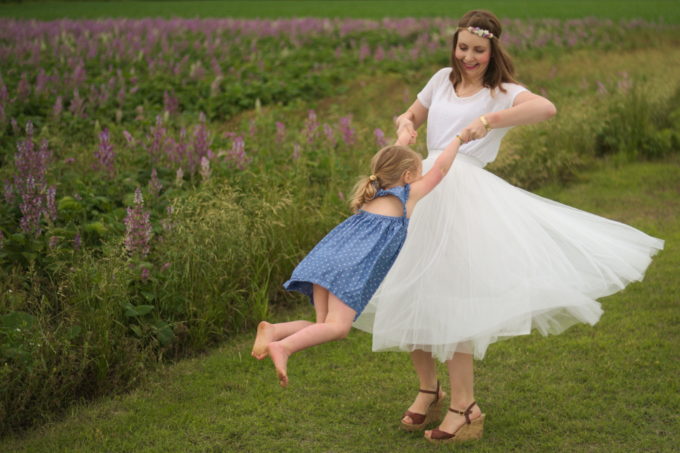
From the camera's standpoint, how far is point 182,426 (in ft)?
14.2

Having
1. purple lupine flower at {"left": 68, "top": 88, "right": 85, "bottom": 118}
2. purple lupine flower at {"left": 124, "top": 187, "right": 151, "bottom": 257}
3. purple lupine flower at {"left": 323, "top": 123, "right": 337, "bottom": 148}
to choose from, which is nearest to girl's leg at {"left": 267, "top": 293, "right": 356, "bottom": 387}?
purple lupine flower at {"left": 124, "top": 187, "right": 151, "bottom": 257}

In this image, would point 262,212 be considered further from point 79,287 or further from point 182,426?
point 182,426

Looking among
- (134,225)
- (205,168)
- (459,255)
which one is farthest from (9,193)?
(459,255)

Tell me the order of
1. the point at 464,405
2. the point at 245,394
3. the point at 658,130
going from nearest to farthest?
the point at 464,405
the point at 245,394
the point at 658,130

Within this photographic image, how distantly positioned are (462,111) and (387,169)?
0.59 m

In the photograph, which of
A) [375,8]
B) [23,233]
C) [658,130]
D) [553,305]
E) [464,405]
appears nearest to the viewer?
[553,305]

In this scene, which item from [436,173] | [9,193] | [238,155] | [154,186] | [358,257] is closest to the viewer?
[358,257]

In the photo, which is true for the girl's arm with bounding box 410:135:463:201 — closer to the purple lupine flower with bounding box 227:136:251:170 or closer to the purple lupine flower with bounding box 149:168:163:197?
the purple lupine flower with bounding box 149:168:163:197

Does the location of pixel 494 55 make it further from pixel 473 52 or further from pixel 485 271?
pixel 485 271

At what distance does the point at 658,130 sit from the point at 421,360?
750 centimetres

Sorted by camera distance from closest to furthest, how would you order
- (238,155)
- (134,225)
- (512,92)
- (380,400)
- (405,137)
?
(512,92)
(405,137)
(380,400)
(134,225)
(238,155)

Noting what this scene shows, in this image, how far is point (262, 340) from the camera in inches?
139

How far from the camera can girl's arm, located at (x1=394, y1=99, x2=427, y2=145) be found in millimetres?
4168

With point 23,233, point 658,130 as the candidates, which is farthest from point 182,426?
point 658,130
